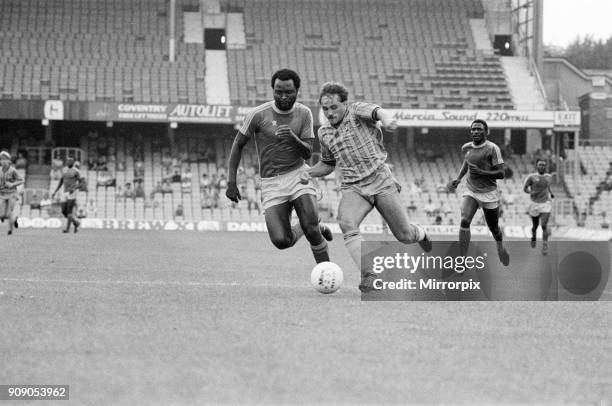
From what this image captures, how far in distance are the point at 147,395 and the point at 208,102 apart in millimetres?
43873

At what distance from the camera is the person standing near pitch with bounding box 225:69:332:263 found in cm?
1061

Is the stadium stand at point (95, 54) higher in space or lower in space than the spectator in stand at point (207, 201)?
higher

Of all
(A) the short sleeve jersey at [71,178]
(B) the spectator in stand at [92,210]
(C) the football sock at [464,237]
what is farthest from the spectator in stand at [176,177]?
(C) the football sock at [464,237]

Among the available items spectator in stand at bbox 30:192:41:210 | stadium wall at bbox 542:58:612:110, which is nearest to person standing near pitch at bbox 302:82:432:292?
spectator in stand at bbox 30:192:41:210

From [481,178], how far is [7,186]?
14.2m

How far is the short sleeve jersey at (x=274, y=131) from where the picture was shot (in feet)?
35.3

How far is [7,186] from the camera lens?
25906 millimetres

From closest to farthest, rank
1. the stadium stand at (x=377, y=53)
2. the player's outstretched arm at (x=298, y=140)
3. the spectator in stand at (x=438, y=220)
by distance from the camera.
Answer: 1. the player's outstretched arm at (x=298, y=140)
2. the spectator in stand at (x=438, y=220)
3. the stadium stand at (x=377, y=53)

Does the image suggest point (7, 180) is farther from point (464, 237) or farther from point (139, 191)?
point (139, 191)

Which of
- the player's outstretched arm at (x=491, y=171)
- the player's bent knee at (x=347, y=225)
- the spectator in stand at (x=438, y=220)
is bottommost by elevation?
the spectator in stand at (x=438, y=220)

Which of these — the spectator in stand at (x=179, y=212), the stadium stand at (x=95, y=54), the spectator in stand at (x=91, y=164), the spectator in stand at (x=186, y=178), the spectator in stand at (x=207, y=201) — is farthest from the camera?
the stadium stand at (x=95, y=54)

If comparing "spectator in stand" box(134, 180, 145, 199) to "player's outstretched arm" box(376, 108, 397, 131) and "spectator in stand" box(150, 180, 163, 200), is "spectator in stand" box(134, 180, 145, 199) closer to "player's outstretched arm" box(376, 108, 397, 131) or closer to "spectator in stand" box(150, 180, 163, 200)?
"spectator in stand" box(150, 180, 163, 200)

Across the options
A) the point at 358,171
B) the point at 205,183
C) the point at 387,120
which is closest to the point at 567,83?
the point at 205,183
